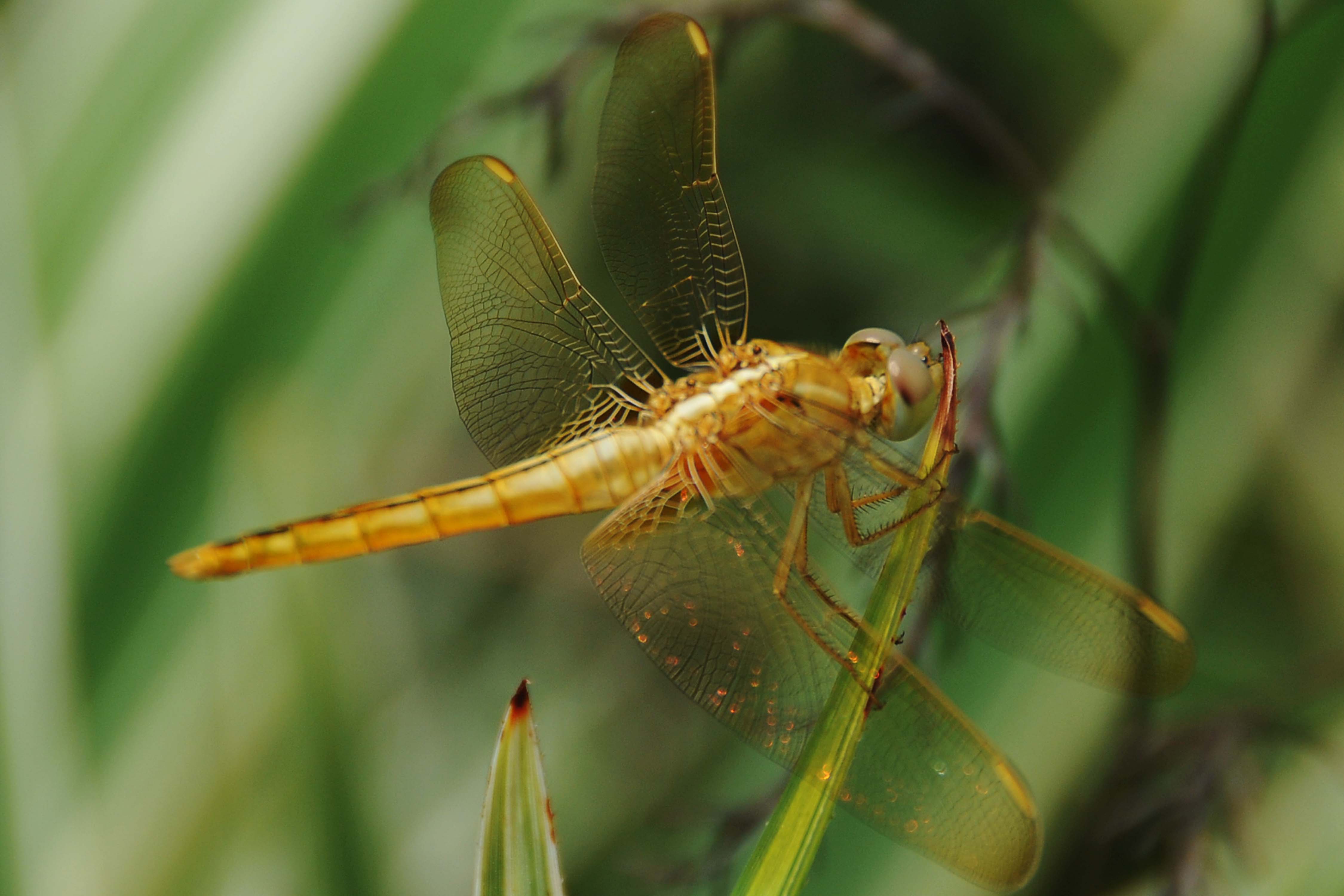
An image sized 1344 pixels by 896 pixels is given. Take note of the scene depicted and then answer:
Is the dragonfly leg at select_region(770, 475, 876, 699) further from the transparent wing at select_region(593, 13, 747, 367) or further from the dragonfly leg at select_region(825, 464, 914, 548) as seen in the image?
the transparent wing at select_region(593, 13, 747, 367)

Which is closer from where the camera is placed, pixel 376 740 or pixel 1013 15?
pixel 376 740

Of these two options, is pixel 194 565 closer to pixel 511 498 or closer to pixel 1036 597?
pixel 511 498

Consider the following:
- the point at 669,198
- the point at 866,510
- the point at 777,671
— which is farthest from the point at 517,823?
the point at 669,198

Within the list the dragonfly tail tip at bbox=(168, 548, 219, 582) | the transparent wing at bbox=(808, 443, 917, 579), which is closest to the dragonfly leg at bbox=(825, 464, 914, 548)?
the transparent wing at bbox=(808, 443, 917, 579)

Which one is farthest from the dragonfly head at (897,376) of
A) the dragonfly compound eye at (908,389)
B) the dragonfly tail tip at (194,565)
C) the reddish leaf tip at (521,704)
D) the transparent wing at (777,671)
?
the dragonfly tail tip at (194,565)

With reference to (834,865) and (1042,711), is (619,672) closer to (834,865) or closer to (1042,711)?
(834,865)

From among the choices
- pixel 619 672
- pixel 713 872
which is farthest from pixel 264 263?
pixel 713 872

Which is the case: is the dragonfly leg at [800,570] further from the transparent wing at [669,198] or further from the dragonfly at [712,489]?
the transparent wing at [669,198]
